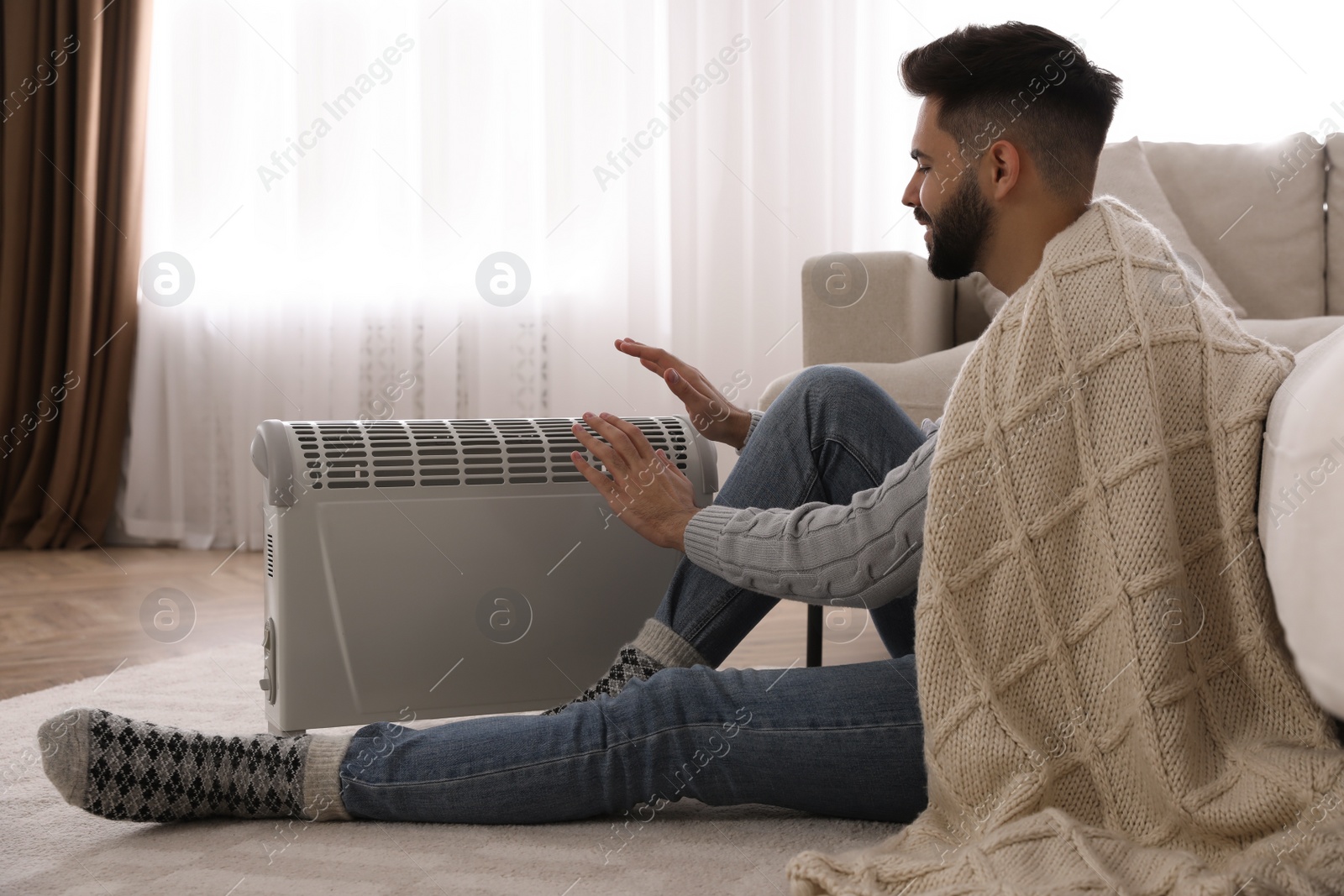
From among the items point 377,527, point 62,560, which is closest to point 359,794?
point 377,527

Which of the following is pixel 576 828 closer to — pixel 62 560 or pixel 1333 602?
pixel 1333 602

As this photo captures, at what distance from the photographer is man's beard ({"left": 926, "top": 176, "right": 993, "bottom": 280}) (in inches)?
37.1

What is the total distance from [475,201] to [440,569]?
192 cm

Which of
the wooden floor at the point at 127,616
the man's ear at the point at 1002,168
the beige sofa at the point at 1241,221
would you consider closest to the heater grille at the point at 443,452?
the man's ear at the point at 1002,168

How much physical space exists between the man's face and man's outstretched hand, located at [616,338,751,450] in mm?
316

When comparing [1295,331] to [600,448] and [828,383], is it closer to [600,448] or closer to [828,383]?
[828,383]

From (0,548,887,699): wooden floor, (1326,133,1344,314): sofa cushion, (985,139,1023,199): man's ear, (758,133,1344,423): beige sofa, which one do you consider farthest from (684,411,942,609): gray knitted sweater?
(1326,133,1344,314): sofa cushion

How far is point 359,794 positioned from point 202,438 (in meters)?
2.27

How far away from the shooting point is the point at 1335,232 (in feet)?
7.07

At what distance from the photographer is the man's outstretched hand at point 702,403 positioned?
1.22m

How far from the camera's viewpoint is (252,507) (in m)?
2.94

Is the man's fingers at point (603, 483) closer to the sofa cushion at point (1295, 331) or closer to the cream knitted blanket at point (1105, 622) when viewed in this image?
the cream knitted blanket at point (1105, 622)

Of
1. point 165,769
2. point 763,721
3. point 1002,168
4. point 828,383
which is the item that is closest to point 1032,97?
point 1002,168

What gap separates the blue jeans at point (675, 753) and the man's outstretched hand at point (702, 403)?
1.23 ft
